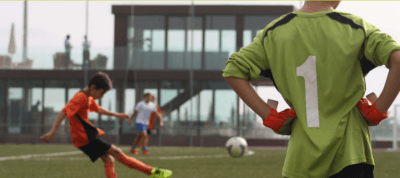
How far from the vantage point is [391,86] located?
1.84m

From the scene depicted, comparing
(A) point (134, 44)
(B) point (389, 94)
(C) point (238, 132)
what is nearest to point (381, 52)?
(B) point (389, 94)

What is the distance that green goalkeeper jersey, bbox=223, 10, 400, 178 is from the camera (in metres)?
1.87

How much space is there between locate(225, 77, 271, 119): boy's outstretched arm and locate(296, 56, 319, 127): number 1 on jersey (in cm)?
15

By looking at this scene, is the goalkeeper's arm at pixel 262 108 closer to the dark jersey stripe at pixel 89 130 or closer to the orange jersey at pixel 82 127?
the orange jersey at pixel 82 127

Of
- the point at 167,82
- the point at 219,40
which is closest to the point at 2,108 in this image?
the point at 167,82

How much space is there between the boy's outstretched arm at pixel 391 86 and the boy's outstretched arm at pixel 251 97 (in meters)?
0.40

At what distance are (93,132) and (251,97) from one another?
4079 mm

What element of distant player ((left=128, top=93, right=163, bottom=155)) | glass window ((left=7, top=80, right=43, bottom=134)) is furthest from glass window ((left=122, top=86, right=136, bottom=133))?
distant player ((left=128, top=93, right=163, bottom=155))

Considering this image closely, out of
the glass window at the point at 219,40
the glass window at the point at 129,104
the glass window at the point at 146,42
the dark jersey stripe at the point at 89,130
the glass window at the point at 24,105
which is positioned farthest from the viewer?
the glass window at the point at 24,105

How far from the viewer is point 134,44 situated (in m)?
25.0

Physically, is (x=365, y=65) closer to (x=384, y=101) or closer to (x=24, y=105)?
(x=384, y=101)

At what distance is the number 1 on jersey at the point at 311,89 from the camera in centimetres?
189

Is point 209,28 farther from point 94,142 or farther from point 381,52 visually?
point 381,52

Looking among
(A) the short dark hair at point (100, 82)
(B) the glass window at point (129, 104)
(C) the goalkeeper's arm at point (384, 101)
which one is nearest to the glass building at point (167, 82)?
(B) the glass window at point (129, 104)
